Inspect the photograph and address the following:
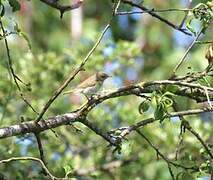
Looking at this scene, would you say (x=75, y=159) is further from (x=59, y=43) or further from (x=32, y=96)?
(x=59, y=43)

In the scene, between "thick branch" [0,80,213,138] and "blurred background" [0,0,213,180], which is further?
"blurred background" [0,0,213,180]

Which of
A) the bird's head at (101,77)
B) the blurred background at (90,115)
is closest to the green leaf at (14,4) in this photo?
the blurred background at (90,115)

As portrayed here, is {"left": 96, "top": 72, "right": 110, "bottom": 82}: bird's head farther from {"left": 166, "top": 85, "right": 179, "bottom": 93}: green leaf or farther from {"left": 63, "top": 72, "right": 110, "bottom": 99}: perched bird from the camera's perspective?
{"left": 166, "top": 85, "right": 179, "bottom": 93}: green leaf

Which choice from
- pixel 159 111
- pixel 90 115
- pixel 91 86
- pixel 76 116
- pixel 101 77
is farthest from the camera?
pixel 90 115

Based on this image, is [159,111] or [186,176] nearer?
[159,111]

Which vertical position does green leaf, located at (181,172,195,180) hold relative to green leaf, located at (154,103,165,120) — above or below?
below

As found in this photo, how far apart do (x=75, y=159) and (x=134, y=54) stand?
89 centimetres

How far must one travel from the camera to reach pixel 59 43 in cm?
862

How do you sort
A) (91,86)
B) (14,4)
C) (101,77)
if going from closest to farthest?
1. (14,4)
2. (91,86)
3. (101,77)

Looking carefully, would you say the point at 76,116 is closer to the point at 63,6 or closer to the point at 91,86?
the point at 63,6

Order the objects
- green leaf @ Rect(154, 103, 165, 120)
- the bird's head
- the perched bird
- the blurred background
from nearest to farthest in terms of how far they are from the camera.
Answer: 1. green leaf @ Rect(154, 103, 165, 120)
2. the perched bird
3. the bird's head
4. the blurred background

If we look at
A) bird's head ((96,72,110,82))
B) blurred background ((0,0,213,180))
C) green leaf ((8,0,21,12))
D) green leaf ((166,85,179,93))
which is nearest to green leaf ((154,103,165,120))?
green leaf ((166,85,179,93))

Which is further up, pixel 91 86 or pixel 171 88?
pixel 91 86

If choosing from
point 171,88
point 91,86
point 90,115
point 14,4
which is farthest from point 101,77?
point 171,88
